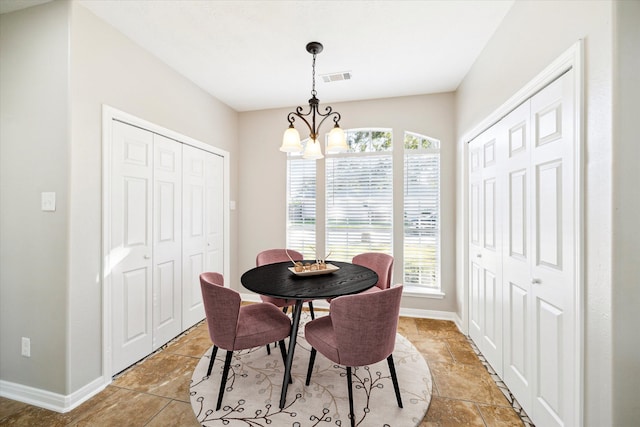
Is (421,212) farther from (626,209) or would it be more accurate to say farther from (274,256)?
(626,209)

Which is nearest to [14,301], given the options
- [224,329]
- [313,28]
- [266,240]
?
[224,329]

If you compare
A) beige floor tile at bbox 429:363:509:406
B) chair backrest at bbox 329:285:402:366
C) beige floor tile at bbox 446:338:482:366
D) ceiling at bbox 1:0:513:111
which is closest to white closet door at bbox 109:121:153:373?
ceiling at bbox 1:0:513:111

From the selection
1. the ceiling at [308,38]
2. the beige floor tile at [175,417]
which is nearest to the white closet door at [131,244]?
the beige floor tile at [175,417]

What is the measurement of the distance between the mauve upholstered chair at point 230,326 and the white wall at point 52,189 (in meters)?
0.92

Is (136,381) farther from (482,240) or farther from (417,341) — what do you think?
(482,240)

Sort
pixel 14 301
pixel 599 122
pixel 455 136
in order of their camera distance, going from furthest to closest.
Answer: pixel 455 136 → pixel 14 301 → pixel 599 122

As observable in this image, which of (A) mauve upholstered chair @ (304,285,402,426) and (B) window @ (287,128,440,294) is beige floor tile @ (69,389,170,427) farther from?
(B) window @ (287,128,440,294)

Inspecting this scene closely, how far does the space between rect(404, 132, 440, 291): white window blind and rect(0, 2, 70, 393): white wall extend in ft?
10.8

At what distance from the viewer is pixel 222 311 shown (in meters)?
1.75

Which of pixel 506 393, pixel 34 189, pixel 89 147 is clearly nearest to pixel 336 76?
pixel 89 147

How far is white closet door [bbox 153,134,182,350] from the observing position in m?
2.63

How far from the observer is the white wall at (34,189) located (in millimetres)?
1849

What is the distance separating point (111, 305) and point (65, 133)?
130 centimetres

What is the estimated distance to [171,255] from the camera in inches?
111
